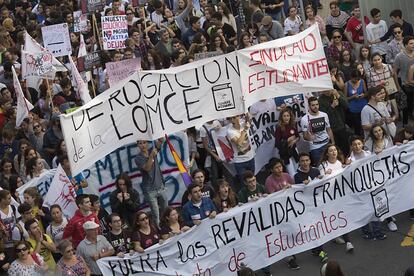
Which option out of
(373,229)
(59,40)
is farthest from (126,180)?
(59,40)

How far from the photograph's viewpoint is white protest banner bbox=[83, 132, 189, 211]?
14.4m

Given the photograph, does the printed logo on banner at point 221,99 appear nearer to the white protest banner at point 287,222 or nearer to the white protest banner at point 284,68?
the white protest banner at point 284,68

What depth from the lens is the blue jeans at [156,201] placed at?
45.3 feet

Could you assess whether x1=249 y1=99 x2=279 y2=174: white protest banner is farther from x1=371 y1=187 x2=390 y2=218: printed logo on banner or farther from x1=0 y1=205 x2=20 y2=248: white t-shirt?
x1=0 y1=205 x2=20 y2=248: white t-shirt

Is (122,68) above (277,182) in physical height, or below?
above

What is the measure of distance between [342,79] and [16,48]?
7.59 metres

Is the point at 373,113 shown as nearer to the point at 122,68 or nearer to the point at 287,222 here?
the point at 287,222

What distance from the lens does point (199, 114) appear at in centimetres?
1341

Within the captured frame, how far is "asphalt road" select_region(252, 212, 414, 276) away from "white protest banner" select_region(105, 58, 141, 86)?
3.50m

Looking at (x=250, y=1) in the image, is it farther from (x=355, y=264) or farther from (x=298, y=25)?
(x=355, y=264)

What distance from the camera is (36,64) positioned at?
688 inches

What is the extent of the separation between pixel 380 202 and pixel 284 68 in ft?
6.85

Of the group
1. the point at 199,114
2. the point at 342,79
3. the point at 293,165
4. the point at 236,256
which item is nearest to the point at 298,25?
the point at 342,79

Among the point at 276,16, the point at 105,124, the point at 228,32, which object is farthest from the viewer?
the point at 276,16
